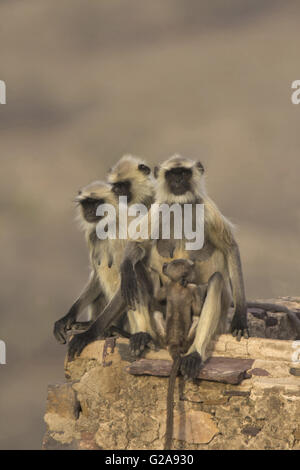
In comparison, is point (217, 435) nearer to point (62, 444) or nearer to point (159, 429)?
point (159, 429)

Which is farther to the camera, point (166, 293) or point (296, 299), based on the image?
point (296, 299)

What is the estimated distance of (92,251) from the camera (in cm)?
632

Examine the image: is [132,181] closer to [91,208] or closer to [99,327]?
[91,208]

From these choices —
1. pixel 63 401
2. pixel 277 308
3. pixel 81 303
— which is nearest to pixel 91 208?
pixel 81 303

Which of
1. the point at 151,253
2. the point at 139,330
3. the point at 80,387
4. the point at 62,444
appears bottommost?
the point at 62,444

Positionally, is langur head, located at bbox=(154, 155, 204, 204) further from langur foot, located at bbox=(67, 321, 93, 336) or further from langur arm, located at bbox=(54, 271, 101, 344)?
langur foot, located at bbox=(67, 321, 93, 336)

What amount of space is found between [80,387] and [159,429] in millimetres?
736

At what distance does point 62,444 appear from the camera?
5004mm

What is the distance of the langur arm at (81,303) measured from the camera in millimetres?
6109

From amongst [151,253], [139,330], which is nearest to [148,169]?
[151,253]

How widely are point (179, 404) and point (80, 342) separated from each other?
1.05 m

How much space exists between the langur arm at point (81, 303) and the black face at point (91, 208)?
1.57 ft

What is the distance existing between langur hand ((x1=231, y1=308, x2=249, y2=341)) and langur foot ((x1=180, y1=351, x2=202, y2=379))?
18.5 inches

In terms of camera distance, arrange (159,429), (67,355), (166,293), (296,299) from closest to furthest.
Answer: (159,429) → (166,293) → (67,355) → (296,299)
